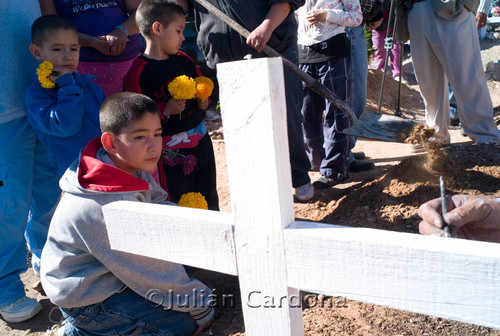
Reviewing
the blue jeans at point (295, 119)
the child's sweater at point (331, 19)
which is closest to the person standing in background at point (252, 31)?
the blue jeans at point (295, 119)

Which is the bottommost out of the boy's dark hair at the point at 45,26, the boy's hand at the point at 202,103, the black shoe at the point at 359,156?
the black shoe at the point at 359,156

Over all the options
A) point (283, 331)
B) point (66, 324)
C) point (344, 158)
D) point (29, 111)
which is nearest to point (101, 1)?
point (29, 111)

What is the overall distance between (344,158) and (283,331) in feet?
9.25

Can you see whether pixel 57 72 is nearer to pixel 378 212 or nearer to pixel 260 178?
pixel 260 178

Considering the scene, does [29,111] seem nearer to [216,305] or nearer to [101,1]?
[101,1]

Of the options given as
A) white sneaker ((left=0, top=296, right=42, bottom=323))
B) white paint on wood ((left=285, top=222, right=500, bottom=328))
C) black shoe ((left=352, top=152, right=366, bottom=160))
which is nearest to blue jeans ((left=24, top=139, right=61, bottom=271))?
white sneaker ((left=0, top=296, right=42, bottom=323))

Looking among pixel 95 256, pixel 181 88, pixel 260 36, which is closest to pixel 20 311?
pixel 95 256

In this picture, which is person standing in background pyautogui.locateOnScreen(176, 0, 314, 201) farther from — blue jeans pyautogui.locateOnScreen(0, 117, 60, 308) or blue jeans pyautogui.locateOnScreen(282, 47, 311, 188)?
blue jeans pyautogui.locateOnScreen(0, 117, 60, 308)

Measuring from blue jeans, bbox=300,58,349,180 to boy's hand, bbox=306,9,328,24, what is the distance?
0.35 meters

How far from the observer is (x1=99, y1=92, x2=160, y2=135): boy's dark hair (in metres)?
2.08

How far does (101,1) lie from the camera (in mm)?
2914

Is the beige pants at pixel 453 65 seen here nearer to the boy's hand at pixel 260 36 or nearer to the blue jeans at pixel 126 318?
the boy's hand at pixel 260 36

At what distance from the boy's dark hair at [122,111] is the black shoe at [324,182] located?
6.65 feet

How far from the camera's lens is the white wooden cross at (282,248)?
965mm
